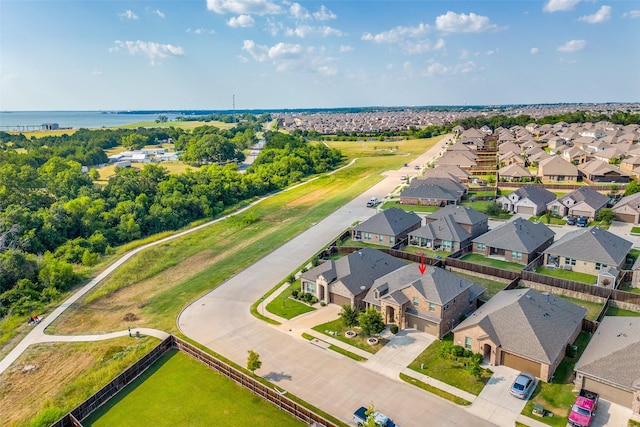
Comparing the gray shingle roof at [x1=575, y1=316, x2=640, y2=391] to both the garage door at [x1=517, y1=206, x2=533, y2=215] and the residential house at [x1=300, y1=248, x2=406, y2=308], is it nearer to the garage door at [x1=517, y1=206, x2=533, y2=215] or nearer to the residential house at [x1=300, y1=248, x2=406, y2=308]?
the residential house at [x1=300, y1=248, x2=406, y2=308]

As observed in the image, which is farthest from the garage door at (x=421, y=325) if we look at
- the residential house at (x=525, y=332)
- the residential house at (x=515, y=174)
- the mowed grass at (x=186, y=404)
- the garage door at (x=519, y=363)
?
the residential house at (x=515, y=174)

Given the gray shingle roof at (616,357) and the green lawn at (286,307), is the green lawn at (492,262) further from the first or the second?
the green lawn at (286,307)

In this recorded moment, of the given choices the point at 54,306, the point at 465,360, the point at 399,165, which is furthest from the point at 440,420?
the point at 399,165

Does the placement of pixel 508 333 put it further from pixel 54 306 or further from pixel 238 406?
pixel 54 306

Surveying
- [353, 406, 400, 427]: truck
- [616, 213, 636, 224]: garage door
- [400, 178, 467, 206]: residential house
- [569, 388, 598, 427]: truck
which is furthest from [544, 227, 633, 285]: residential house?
[353, 406, 400, 427]: truck

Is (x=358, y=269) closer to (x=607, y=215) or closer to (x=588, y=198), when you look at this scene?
(x=607, y=215)

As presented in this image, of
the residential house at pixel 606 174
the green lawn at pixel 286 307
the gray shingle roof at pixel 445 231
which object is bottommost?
the green lawn at pixel 286 307

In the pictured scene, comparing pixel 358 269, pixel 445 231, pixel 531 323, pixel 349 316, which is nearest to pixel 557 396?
pixel 531 323
